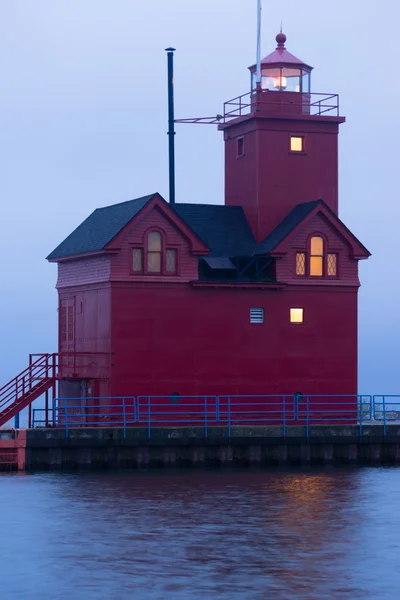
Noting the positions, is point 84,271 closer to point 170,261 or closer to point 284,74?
point 170,261

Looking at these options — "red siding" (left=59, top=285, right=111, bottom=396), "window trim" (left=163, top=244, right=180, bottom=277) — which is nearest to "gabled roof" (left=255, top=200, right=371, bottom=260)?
"window trim" (left=163, top=244, right=180, bottom=277)

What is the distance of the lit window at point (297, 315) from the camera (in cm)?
4878

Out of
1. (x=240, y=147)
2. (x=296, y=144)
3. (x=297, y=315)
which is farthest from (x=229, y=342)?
(x=240, y=147)

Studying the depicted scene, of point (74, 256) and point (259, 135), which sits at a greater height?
point (259, 135)

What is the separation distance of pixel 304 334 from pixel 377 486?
9.00 m

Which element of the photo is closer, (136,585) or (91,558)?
(136,585)

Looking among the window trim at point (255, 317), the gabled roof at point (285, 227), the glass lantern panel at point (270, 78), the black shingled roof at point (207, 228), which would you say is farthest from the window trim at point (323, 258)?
the glass lantern panel at point (270, 78)

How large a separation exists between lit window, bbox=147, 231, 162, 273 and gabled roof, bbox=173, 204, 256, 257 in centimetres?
294

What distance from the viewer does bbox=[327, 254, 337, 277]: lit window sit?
162 feet

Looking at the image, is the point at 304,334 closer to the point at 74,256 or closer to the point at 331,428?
the point at 331,428

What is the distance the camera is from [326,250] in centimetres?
4922

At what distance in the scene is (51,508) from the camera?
120ft

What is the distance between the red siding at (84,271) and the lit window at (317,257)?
8062 mm

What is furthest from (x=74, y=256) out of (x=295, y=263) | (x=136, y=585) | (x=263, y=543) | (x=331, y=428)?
(x=136, y=585)
